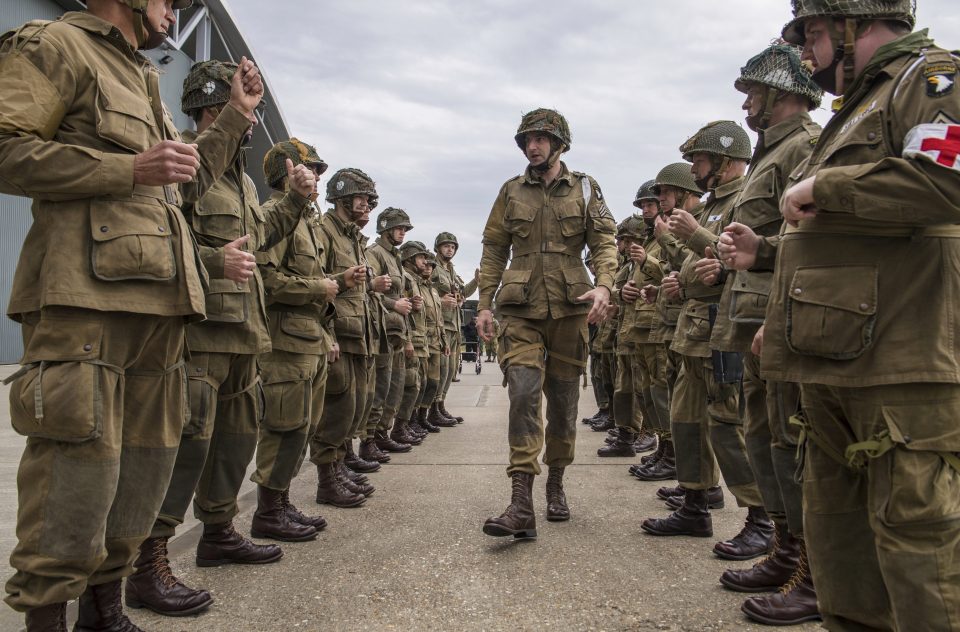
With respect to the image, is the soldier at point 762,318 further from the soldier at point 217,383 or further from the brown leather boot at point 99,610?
the brown leather boot at point 99,610

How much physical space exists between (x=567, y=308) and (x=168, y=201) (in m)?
2.57

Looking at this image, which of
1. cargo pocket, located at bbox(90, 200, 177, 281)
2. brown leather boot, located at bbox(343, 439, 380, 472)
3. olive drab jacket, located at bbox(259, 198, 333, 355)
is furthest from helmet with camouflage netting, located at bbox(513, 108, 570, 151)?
brown leather boot, located at bbox(343, 439, 380, 472)

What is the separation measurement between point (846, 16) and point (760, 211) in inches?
54.9

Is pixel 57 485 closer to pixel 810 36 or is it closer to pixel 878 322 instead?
pixel 878 322

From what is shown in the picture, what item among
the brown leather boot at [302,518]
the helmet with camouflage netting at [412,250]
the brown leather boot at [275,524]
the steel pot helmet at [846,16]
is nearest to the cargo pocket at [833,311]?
the steel pot helmet at [846,16]

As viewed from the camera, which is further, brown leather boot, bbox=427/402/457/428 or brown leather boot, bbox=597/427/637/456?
brown leather boot, bbox=427/402/457/428

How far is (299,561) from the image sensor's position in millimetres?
3590

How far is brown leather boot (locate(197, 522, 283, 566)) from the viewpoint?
3.47m

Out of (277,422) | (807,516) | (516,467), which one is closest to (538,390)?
(516,467)

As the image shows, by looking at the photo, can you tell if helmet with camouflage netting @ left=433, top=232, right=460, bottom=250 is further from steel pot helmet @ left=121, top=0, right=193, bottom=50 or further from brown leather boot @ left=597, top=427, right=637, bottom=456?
steel pot helmet @ left=121, top=0, right=193, bottom=50

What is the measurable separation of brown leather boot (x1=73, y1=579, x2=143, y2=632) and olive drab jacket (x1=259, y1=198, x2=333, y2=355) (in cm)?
186

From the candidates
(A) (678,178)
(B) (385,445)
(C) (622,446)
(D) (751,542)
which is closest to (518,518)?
(D) (751,542)

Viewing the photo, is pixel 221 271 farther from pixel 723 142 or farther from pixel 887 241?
pixel 723 142

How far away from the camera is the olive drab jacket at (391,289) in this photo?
23.6 ft
